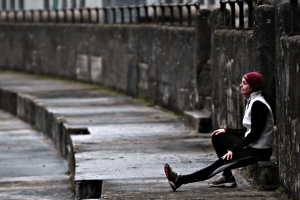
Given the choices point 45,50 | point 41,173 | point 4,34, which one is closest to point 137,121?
point 41,173

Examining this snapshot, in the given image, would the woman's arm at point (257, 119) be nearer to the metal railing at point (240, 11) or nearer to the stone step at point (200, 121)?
the metal railing at point (240, 11)

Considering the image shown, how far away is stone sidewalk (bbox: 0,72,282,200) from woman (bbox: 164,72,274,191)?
12 centimetres

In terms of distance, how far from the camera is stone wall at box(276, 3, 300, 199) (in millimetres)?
6277

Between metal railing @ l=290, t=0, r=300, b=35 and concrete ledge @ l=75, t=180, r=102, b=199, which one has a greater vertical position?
metal railing @ l=290, t=0, r=300, b=35

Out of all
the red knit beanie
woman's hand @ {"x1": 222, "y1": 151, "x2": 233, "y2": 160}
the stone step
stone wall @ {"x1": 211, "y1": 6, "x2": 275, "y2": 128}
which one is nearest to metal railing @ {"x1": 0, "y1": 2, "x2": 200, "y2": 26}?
the stone step

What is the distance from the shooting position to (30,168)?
11117mm

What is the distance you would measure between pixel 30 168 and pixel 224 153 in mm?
4457

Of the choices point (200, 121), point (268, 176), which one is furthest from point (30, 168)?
point (268, 176)

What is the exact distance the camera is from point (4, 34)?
2634cm

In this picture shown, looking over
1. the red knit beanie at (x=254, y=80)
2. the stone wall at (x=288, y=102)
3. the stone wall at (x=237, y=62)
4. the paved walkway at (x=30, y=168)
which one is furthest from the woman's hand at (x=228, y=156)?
the paved walkway at (x=30, y=168)

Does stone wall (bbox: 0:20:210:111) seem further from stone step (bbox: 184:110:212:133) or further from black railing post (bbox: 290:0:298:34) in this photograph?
black railing post (bbox: 290:0:298:34)

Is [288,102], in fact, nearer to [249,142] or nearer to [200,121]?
[249,142]

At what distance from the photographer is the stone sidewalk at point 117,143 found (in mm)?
7160

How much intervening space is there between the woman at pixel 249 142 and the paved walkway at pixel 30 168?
2.40 metres
